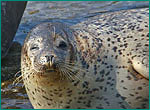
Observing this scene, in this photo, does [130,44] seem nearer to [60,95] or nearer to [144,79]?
[144,79]

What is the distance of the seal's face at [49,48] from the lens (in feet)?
14.0

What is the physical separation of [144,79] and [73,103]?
83 cm

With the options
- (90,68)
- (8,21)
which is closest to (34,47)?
(90,68)

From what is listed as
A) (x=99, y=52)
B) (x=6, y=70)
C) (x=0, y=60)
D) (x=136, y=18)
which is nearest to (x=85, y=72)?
(x=99, y=52)

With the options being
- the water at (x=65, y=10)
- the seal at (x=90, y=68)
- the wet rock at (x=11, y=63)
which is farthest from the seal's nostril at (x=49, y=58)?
the water at (x=65, y=10)

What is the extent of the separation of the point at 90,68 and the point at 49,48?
645 millimetres

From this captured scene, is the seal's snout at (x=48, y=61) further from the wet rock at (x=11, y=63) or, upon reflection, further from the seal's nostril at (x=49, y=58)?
the wet rock at (x=11, y=63)

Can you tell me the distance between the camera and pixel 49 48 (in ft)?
14.6

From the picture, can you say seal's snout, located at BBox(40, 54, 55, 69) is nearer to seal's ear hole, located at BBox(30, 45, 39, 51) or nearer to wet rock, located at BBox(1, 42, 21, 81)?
seal's ear hole, located at BBox(30, 45, 39, 51)

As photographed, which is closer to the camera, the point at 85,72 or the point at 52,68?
the point at 52,68

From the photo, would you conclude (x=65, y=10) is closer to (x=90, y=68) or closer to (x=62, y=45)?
(x=90, y=68)

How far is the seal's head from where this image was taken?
168 inches

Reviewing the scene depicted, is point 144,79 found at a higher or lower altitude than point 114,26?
lower

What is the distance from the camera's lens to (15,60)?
25.2 ft
